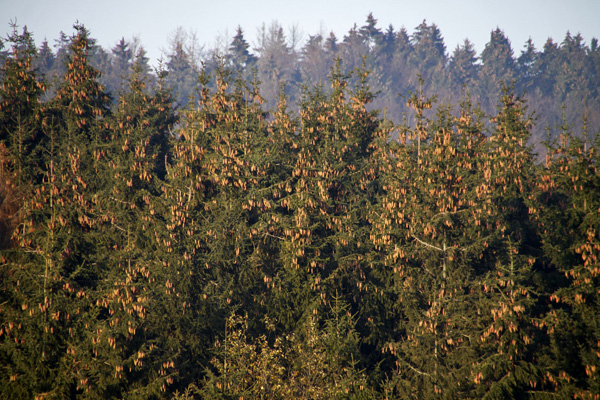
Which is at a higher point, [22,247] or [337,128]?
[337,128]

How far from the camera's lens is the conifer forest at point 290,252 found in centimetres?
2048

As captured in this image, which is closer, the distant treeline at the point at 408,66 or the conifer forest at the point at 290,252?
the conifer forest at the point at 290,252

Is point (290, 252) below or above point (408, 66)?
below

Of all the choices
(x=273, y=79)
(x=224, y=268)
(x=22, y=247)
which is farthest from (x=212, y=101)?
(x=273, y=79)

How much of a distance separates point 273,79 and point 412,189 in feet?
254

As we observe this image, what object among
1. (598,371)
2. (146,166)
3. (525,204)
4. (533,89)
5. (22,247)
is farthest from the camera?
(533,89)

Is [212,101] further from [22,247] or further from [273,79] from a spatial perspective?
[273,79]

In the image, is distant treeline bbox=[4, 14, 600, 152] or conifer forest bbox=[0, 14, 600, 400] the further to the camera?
distant treeline bbox=[4, 14, 600, 152]

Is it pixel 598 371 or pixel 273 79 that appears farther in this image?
pixel 273 79

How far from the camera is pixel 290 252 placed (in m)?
23.6

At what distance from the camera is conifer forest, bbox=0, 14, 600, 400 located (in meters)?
Result: 20.5

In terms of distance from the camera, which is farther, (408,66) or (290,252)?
(408,66)

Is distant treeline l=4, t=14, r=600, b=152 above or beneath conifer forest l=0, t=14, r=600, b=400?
above

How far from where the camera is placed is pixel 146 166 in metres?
26.4
